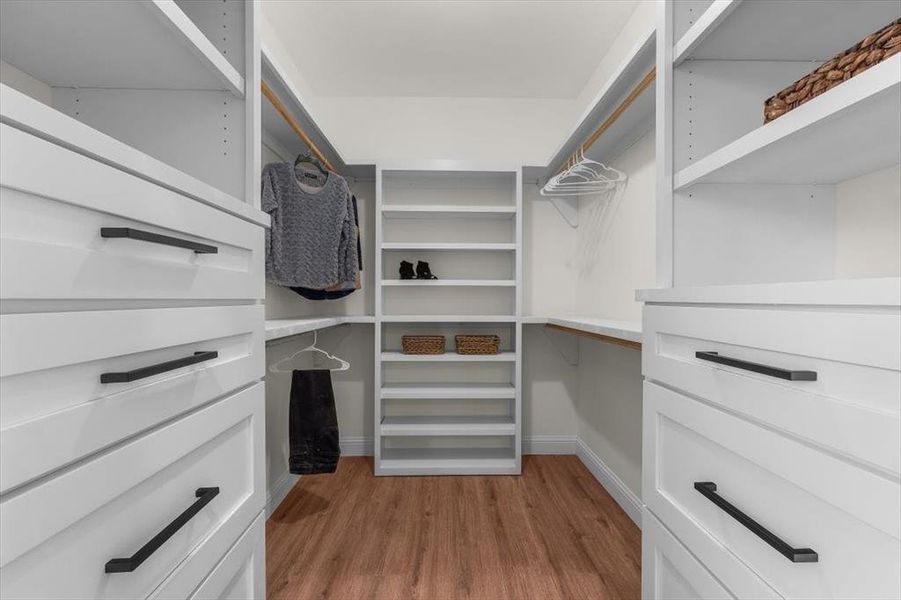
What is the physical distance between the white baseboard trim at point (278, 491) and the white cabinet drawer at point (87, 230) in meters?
1.61

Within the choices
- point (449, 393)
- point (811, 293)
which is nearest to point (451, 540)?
point (449, 393)

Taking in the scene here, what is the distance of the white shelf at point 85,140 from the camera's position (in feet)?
1.46

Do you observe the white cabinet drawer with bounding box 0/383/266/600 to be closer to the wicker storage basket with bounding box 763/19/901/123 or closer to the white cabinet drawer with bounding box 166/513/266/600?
the white cabinet drawer with bounding box 166/513/266/600

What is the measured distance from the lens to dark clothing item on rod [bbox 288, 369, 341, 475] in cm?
213

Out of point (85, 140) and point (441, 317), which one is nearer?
point (85, 140)

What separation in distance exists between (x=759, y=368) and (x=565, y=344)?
7.54 ft

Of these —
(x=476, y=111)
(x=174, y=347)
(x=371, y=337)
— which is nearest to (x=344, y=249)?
(x=371, y=337)

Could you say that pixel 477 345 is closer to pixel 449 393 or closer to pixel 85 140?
pixel 449 393

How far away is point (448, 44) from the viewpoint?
2363mm

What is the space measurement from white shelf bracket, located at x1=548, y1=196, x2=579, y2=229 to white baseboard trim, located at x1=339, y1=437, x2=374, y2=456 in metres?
1.91

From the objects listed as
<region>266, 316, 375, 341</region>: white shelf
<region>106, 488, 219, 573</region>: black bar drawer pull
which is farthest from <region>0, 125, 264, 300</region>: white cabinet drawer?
<region>266, 316, 375, 341</region>: white shelf

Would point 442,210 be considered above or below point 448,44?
below

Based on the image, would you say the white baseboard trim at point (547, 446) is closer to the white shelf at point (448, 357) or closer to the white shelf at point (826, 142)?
the white shelf at point (448, 357)

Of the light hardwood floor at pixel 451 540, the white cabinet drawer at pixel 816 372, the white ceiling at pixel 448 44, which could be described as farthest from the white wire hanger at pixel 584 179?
the light hardwood floor at pixel 451 540
